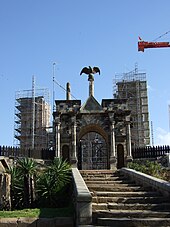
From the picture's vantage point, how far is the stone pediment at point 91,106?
22703 millimetres

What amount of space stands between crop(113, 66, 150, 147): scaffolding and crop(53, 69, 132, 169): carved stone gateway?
62.9ft

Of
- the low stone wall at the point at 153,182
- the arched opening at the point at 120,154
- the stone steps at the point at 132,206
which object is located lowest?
the stone steps at the point at 132,206

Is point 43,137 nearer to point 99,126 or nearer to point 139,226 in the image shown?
point 99,126

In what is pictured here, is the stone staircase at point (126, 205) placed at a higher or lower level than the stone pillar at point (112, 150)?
lower

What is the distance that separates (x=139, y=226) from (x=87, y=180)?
5375 millimetres

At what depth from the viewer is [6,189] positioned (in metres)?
11.2

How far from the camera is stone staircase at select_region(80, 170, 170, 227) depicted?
27.1 ft

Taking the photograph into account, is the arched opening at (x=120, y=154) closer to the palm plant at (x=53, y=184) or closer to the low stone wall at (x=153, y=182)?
the low stone wall at (x=153, y=182)

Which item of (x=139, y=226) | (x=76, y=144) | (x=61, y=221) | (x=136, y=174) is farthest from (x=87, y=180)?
(x=76, y=144)

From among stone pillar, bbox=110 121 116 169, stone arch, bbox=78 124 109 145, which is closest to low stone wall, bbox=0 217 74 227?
stone pillar, bbox=110 121 116 169

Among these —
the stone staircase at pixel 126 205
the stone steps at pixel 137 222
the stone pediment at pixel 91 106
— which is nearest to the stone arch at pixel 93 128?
the stone pediment at pixel 91 106

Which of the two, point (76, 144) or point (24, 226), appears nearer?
point (24, 226)

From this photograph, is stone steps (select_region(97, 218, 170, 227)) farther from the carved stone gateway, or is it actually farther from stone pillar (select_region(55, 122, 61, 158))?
stone pillar (select_region(55, 122, 61, 158))

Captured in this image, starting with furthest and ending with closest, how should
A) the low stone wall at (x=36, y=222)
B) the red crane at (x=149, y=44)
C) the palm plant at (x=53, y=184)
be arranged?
the red crane at (x=149, y=44)
the palm plant at (x=53, y=184)
the low stone wall at (x=36, y=222)
